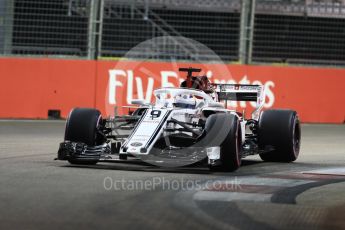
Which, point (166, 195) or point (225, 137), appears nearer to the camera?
point (166, 195)

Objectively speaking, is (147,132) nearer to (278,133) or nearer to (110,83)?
(278,133)

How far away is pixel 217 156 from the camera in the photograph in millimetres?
9492

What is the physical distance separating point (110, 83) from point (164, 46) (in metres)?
1.73

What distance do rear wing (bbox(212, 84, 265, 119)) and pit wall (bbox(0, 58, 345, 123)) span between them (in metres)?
6.26

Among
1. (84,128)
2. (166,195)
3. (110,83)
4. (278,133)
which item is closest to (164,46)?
(110,83)

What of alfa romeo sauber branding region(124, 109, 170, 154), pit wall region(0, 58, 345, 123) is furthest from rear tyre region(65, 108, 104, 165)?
pit wall region(0, 58, 345, 123)

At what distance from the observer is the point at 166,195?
757cm

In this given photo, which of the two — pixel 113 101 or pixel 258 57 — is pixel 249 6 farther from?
pixel 113 101

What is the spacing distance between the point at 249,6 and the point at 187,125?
1031 cm

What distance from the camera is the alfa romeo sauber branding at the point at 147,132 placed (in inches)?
366

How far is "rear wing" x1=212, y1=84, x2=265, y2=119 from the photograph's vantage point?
476 inches

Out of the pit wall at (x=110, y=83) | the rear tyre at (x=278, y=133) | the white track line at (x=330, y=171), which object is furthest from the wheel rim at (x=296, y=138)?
the pit wall at (x=110, y=83)

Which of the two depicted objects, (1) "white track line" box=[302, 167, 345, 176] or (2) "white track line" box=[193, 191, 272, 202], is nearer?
(2) "white track line" box=[193, 191, 272, 202]

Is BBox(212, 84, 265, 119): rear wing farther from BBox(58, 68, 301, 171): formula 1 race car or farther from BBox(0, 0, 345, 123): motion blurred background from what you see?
BBox(0, 0, 345, 123): motion blurred background
